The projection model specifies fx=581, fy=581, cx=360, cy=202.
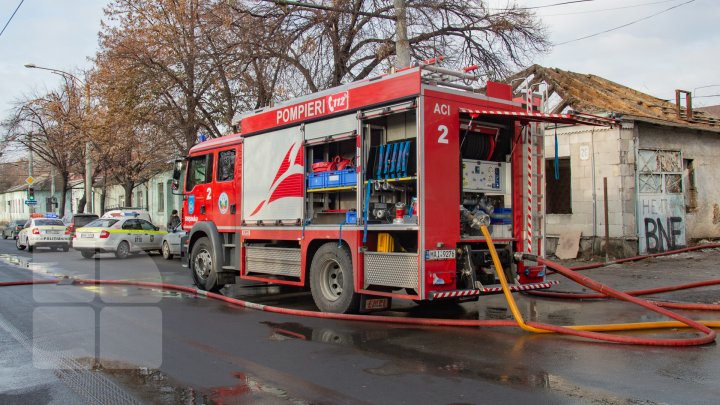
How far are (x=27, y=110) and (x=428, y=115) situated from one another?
38733 mm

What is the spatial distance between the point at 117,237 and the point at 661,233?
17455 mm

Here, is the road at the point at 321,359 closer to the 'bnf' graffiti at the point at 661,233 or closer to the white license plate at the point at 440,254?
the white license plate at the point at 440,254

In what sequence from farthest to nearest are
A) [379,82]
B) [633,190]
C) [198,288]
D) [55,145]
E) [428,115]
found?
1. [55,145]
2. [633,190]
3. [198,288]
4. [379,82]
5. [428,115]

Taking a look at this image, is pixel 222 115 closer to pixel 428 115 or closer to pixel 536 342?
pixel 428 115

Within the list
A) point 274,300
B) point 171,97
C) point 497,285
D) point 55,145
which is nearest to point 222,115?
point 171,97

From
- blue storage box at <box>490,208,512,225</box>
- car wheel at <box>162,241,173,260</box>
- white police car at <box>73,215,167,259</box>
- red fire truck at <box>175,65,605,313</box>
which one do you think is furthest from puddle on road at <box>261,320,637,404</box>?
white police car at <box>73,215,167,259</box>

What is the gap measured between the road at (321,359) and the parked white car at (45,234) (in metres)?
16.7

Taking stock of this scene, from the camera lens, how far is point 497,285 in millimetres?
7805

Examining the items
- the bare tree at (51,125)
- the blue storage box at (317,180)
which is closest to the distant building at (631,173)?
the blue storage box at (317,180)

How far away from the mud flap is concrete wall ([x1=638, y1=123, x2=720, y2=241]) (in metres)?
11.2

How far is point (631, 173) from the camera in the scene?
15062 mm

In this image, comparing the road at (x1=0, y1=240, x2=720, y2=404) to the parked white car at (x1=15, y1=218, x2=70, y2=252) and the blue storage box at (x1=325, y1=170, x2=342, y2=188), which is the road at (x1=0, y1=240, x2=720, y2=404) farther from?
the parked white car at (x1=15, y1=218, x2=70, y2=252)

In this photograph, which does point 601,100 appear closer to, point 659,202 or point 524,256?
point 659,202

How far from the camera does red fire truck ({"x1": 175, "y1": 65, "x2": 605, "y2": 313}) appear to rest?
24.4 feet
